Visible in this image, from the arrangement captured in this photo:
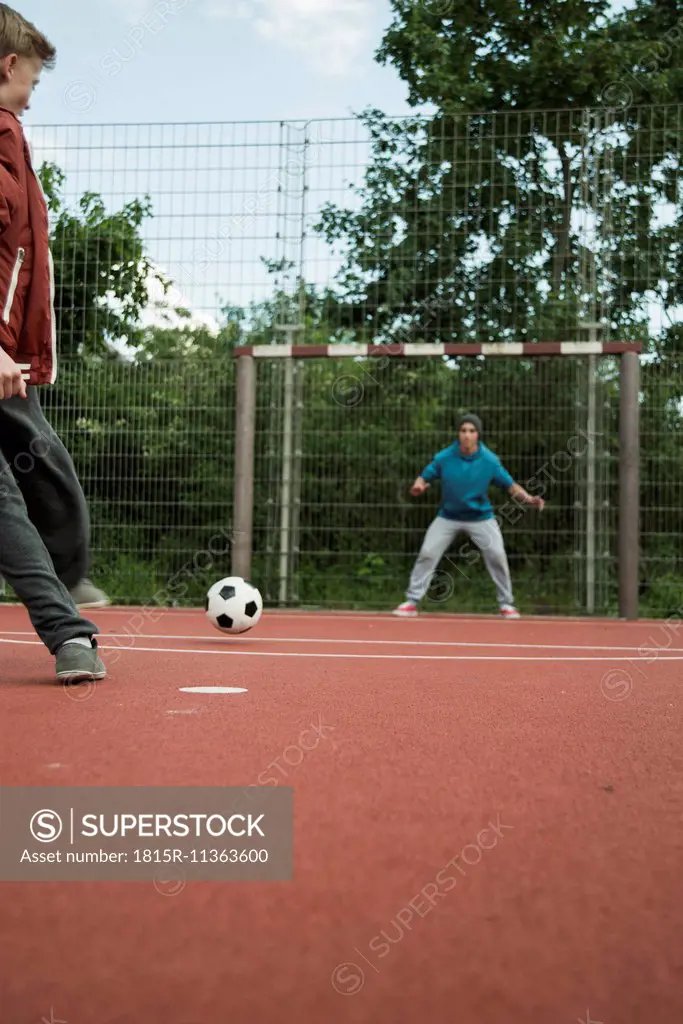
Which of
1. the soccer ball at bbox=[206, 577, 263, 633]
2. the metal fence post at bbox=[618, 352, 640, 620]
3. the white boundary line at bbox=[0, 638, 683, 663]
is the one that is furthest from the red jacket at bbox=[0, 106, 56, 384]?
the metal fence post at bbox=[618, 352, 640, 620]

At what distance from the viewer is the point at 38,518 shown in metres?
3.77

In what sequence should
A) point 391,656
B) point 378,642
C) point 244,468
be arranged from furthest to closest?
point 244,468
point 378,642
point 391,656

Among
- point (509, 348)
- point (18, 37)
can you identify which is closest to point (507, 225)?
point (509, 348)

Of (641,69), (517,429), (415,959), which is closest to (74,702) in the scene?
(415,959)

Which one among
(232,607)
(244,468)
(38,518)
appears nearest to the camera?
(38,518)

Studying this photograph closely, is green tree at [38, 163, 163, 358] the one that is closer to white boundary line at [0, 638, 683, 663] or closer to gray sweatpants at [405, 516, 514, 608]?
gray sweatpants at [405, 516, 514, 608]

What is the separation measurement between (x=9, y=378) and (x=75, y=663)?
2.74ft

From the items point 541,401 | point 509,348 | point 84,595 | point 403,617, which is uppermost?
point 509,348

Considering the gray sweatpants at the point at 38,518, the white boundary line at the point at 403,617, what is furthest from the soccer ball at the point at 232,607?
the white boundary line at the point at 403,617

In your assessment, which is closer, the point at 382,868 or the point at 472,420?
the point at 382,868

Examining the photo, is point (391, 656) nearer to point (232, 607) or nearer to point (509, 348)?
point (232, 607)

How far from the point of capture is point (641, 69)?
500 inches

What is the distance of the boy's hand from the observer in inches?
130

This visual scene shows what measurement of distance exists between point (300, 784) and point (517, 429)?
7.23 m
